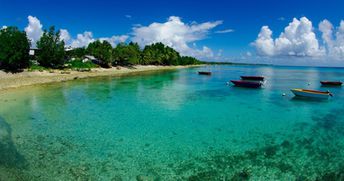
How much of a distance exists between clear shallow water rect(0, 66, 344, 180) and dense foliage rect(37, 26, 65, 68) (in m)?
35.6

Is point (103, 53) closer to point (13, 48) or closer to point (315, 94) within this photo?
point (13, 48)

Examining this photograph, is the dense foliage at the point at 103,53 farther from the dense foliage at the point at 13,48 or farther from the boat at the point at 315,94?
the boat at the point at 315,94

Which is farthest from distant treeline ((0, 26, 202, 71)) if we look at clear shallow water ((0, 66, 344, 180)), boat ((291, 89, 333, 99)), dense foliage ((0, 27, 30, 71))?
boat ((291, 89, 333, 99))

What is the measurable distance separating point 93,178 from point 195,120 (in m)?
11.3

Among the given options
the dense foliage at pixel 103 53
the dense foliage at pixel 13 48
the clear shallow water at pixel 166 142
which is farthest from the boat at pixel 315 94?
the dense foliage at pixel 103 53

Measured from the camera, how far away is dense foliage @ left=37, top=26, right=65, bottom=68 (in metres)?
58.0

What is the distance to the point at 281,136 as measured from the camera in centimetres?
1633

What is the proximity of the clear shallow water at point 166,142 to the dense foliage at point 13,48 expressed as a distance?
981 inches

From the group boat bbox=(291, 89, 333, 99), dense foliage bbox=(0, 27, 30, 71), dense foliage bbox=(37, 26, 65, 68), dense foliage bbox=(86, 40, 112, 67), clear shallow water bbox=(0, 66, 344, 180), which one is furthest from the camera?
dense foliage bbox=(86, 40, 112, 67)

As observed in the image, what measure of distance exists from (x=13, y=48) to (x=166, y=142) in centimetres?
4467

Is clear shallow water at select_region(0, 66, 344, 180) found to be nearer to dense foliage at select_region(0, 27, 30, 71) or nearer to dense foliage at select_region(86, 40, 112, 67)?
dense foliage at select_region(0, 27, 30, 71)

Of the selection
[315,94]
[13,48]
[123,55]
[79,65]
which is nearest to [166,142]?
[315,94]

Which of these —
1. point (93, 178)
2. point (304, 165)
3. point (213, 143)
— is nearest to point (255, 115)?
point (213, 143)

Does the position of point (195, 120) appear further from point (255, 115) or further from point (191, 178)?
point (191, 178)
